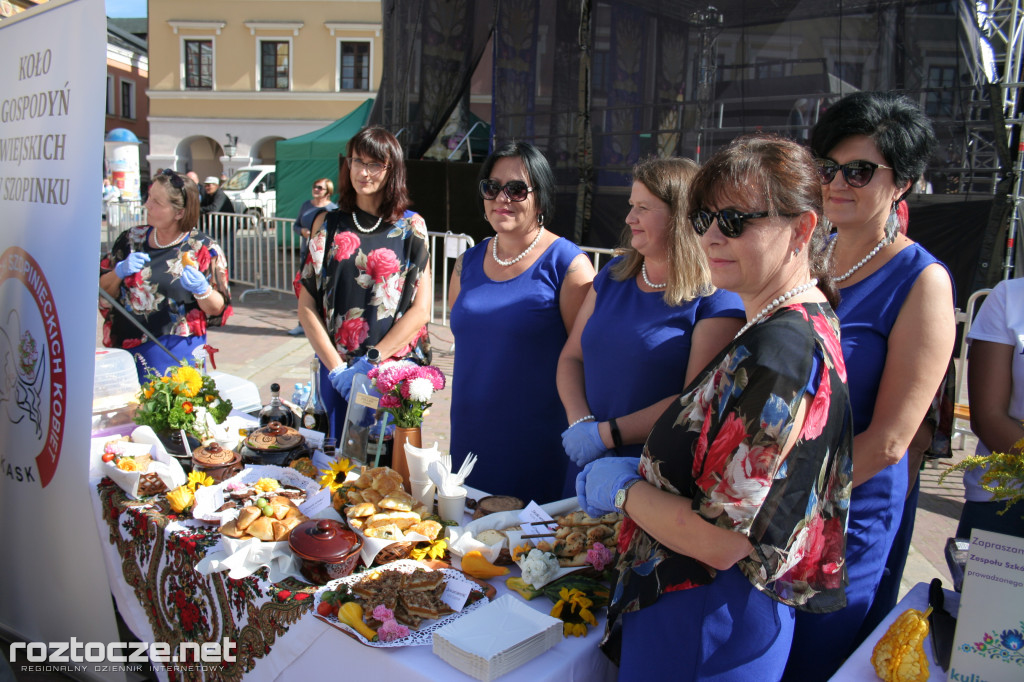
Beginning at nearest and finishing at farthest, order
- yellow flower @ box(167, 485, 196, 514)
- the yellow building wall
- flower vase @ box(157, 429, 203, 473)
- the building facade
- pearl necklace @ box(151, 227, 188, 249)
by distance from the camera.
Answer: yellow flower @ box(167, 485, 196, 514), flower vase @ box(157, 429, 203, 473), pearl necklace @ box(151, 227, 188, 249), the yellow building wall, the building facade

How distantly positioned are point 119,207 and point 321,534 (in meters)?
13.7

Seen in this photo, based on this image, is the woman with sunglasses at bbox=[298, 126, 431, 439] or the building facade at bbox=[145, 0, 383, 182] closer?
the woman with sunglasses at bbox=[298, 126, 431, 439]

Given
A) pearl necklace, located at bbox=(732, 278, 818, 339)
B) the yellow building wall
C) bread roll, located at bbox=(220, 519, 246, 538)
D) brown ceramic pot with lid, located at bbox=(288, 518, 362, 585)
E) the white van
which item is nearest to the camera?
pearl necklace, located at bbox=(732, 278, 818, 339)

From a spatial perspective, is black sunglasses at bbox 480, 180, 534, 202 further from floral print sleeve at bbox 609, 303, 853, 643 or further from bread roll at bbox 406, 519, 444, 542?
floral print sleeve at bbox 609, 303, 853, 643

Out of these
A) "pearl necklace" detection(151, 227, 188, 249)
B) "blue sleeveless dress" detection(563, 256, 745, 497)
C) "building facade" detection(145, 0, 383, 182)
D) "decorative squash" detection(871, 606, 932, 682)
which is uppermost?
"building facade" detection(145, 0, 383, 182)

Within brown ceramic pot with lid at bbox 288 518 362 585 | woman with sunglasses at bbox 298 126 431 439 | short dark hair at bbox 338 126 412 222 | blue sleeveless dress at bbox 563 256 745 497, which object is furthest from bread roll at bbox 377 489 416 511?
short dark hair at bbox 338 126 412 222

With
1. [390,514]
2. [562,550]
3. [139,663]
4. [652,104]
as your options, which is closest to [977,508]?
[562,550]

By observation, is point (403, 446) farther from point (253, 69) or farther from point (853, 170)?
point (253, 69)

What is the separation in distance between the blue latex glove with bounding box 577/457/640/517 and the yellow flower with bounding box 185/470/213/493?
131 centimetres

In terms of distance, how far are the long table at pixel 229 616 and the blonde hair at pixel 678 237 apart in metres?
0.89

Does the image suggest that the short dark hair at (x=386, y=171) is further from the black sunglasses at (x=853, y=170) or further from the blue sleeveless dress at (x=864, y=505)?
the blue sleeveless dress at (x=864, y=505)

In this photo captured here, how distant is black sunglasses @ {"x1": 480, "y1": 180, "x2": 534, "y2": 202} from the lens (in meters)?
2.56

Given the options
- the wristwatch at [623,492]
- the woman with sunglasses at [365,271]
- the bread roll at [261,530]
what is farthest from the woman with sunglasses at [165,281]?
the wristwatch at [623,492]

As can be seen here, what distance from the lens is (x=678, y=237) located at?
6.55 ft
